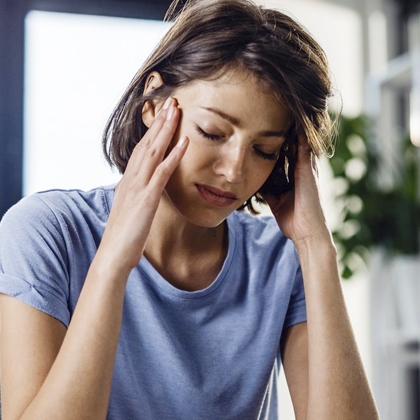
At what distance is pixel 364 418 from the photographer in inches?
46.3

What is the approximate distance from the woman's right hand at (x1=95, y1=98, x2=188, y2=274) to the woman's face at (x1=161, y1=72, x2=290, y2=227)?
3 centimetres

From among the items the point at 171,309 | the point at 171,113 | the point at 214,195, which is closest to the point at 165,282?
the point at 171,309

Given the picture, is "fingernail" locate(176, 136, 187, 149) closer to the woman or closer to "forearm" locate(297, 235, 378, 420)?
the woman

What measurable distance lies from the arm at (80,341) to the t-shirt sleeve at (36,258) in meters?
0.02

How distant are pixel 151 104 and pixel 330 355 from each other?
54 centimetres

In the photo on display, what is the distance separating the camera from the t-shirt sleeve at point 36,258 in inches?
40.4

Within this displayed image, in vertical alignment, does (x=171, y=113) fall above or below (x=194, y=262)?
above

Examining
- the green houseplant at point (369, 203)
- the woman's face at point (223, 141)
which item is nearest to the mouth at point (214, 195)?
the woman's face at point (223, 141)

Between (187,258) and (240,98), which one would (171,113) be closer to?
(240,98)

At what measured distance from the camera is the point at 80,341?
3.16 ft

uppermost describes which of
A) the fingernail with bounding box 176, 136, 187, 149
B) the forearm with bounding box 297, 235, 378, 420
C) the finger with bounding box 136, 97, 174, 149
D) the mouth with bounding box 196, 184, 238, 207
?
the finger with bounding box 136, 97, 174, 149

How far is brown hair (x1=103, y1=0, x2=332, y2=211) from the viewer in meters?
1.11

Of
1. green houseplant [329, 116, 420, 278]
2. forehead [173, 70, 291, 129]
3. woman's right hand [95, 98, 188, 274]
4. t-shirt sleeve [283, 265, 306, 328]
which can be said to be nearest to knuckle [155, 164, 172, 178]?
woman's right hand [95, 98, 188, 274]

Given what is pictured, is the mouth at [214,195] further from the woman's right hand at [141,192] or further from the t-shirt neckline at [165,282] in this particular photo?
the t-shirt neckline at [165,282]
